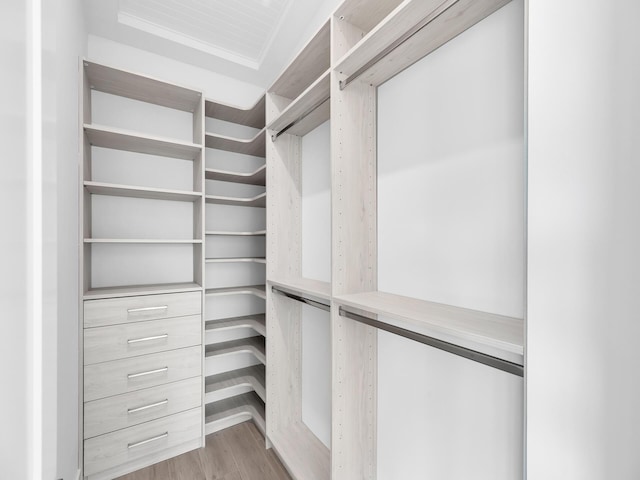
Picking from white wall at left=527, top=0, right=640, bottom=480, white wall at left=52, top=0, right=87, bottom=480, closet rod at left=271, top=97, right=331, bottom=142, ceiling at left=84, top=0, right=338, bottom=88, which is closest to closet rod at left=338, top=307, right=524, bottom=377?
white wall at left=527, top=0, right=640, bottom=480

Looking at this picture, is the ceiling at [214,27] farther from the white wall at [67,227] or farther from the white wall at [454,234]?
the white wall at [454,234]

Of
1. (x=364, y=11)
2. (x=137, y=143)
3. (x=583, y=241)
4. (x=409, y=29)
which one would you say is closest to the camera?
(x=583, y=241)

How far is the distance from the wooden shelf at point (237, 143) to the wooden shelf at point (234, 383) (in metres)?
1.89

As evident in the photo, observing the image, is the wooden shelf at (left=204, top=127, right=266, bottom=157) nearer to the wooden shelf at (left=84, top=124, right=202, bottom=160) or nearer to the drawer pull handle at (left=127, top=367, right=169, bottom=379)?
the wooden shelf at (left=84, top=124, right=202, bottom=160)

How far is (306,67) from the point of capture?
1.58 m

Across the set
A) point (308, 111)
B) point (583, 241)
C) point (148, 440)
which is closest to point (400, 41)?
point (308, 111)

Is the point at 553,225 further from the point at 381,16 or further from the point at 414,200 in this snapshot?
the point at 381,16

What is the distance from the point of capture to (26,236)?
43 cm

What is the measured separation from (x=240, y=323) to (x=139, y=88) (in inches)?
73.0

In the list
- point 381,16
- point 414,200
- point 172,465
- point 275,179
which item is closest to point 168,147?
point 275,179

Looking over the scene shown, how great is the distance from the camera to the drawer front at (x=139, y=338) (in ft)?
5.23

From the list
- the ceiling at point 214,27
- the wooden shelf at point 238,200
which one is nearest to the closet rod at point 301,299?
the wooden shelf at point 238,200

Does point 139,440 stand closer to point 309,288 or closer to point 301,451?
point 301,451

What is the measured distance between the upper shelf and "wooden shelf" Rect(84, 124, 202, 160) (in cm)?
36
